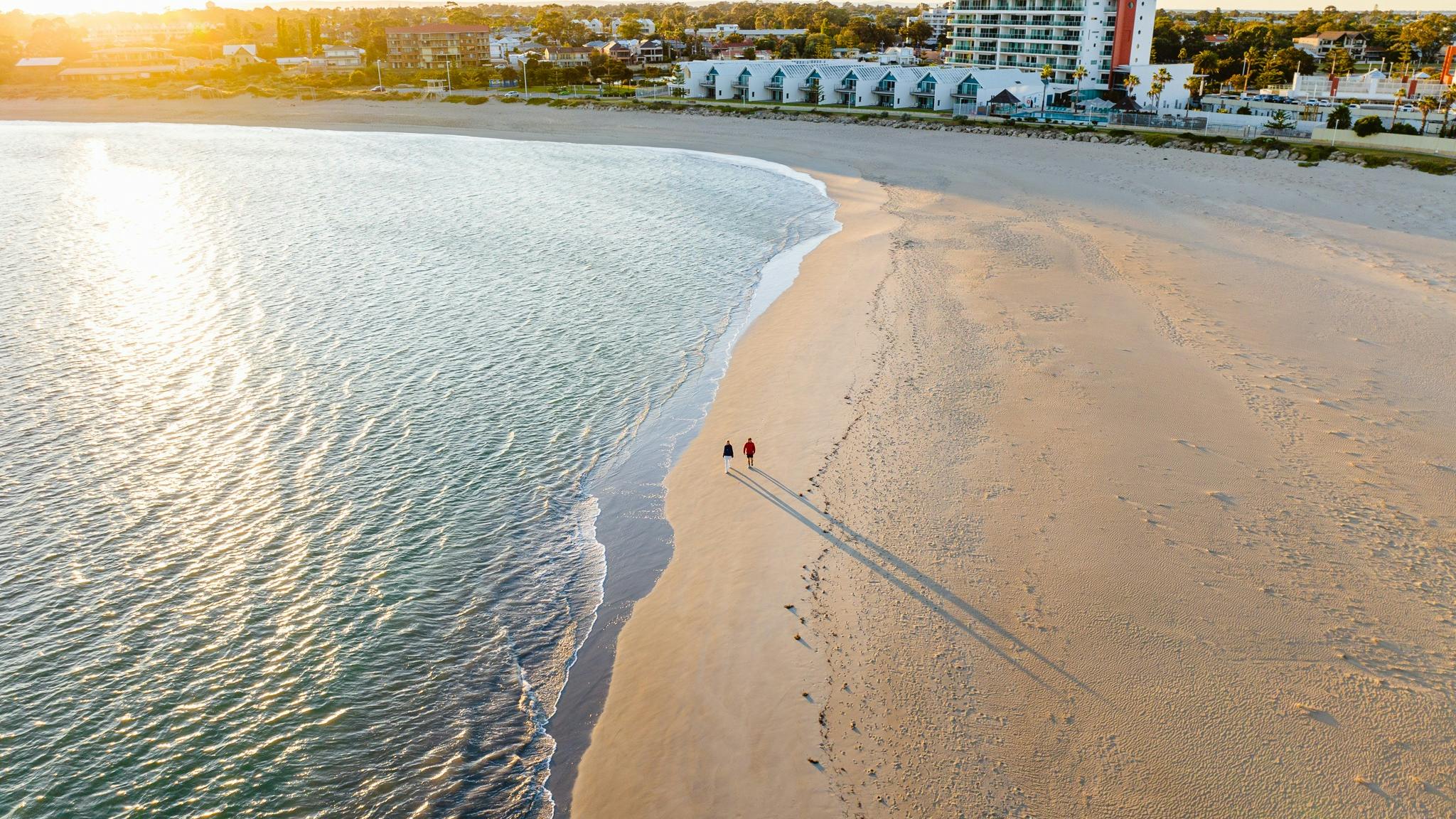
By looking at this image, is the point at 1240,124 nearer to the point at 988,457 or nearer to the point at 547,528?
the point at 988,457

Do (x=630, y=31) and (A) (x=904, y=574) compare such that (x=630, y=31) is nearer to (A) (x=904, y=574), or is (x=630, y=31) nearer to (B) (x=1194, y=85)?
(B) (x=1194, y=85)

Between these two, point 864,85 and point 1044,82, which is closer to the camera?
point 1044,82

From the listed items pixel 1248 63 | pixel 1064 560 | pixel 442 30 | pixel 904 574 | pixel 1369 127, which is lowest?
pixel 904 574

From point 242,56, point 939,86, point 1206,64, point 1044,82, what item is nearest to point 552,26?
point 242,56

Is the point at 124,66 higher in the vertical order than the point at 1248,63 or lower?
higher

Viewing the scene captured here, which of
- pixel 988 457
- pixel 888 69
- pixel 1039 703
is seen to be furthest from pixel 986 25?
pixel 1039 703

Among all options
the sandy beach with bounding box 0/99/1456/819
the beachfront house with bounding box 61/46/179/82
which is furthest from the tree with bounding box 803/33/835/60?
the sandy beach with bounding box 0/99/1456/819
